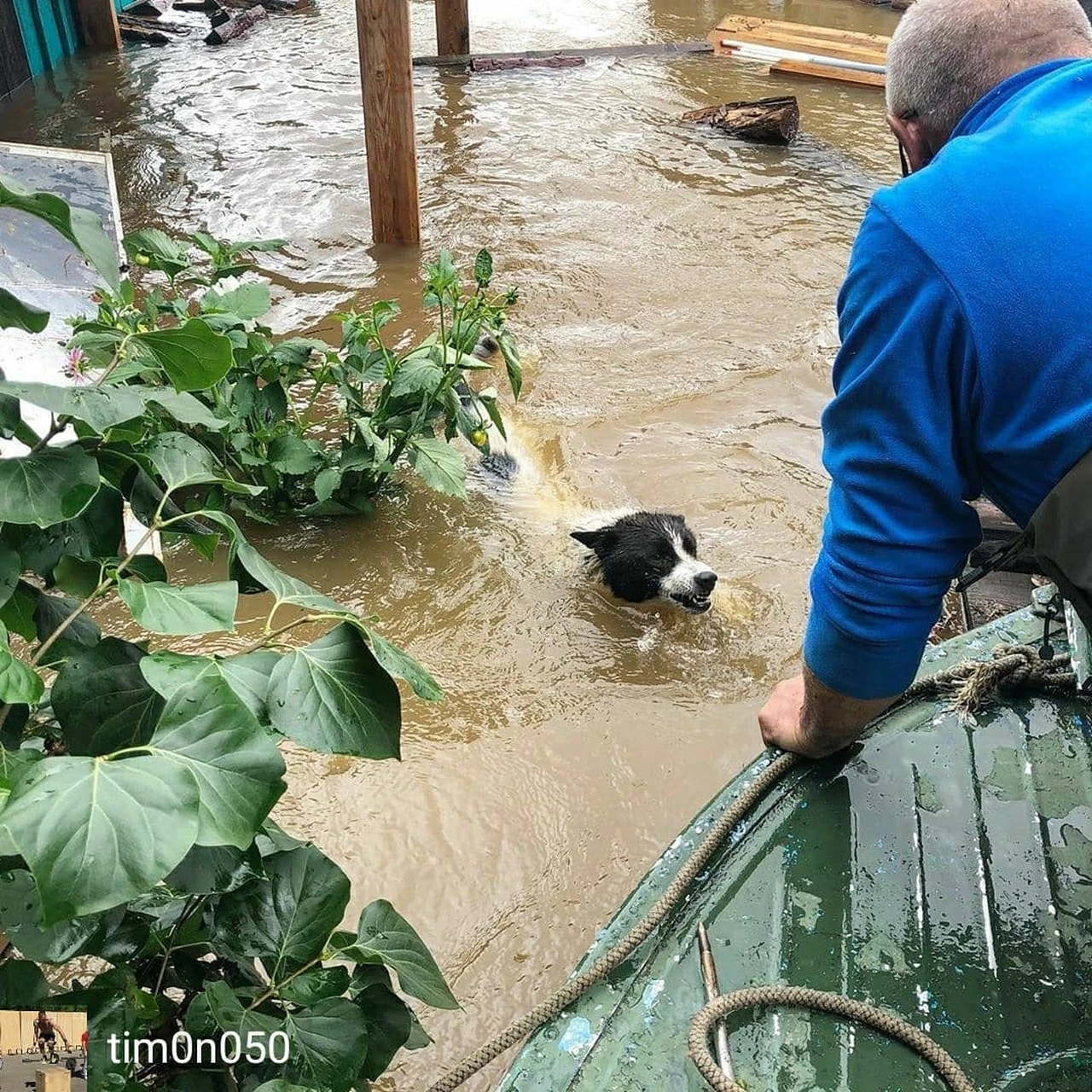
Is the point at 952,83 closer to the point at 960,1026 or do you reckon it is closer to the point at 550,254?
the point at 960,1026

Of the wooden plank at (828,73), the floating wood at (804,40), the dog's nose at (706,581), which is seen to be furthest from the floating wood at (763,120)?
the dog's nose at (706,581)

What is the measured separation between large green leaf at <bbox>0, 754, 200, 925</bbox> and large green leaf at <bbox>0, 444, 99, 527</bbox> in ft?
1.33

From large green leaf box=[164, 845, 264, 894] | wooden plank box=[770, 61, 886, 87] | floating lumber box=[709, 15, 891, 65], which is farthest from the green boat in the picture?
floating lumber box=[709, 15, 891, 65]

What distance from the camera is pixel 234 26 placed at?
11.9 metres

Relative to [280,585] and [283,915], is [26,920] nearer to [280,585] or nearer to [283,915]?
[283,915]

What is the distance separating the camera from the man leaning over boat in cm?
176

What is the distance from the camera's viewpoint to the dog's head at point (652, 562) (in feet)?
14.3

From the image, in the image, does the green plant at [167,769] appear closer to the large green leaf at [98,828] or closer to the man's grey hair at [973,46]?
the large green leaf at [98,828]

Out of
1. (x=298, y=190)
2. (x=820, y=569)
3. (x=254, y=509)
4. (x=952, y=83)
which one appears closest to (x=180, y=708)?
(x=820, y=569)

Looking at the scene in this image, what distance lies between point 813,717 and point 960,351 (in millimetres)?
1030

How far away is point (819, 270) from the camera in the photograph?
732 cm

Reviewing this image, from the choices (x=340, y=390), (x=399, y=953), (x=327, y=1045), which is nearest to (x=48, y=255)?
(x=340, y=390)

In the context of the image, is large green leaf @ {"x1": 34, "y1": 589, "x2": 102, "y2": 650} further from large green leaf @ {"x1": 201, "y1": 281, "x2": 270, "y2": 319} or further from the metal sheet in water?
the metal sheet in water

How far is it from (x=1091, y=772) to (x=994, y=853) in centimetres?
44
